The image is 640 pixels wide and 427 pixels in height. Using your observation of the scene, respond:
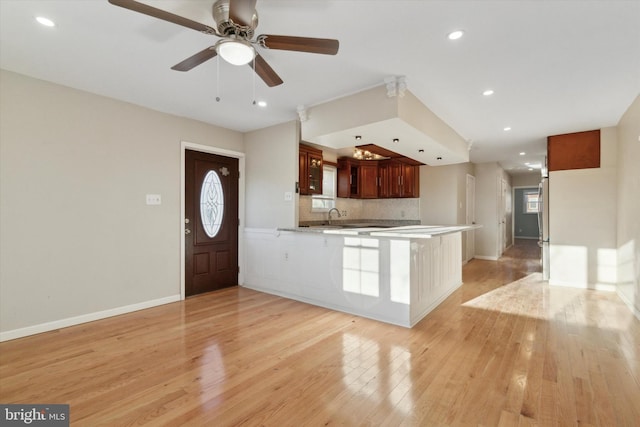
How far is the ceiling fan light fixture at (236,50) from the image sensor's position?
193 cm

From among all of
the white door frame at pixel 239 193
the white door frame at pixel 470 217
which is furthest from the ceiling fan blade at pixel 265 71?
the white door frame at pixel 470 217

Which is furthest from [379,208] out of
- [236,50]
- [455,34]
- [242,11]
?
[242,11]

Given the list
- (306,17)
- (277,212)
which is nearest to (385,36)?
(306,17)

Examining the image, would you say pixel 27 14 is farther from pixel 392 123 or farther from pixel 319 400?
pixel 319 400

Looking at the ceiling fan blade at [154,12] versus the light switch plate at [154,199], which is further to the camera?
the light switch plate at [154,199]

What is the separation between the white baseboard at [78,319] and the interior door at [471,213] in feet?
22.2

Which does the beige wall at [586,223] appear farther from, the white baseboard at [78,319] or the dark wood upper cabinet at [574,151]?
the white baseboard at [78,319]

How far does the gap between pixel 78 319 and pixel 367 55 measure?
13.5 feet

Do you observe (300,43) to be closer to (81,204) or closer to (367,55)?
(367,55)

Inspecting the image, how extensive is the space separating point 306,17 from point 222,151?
3.06 metres

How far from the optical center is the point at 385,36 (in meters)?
2.33

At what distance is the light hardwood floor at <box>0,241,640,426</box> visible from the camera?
6.02 ft

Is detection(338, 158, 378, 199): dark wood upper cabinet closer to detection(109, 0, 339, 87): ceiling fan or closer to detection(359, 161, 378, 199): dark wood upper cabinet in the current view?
detection(359, 161, 378, 199): dark wood upper cabinet

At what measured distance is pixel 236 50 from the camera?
1968mm
